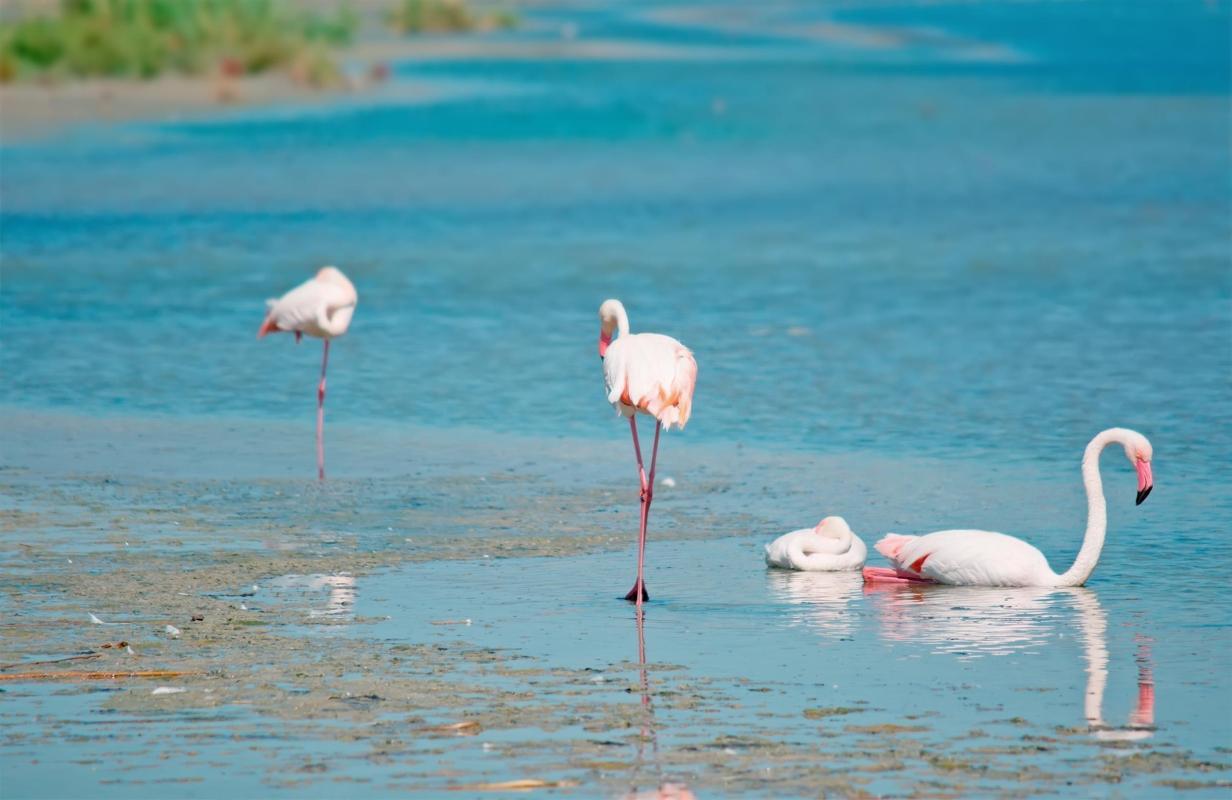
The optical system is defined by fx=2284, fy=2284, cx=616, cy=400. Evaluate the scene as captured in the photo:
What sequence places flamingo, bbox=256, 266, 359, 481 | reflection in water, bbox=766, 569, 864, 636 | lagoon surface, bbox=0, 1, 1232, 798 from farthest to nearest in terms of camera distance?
flamingo, bbox=256, 266, 359, 481, reflection in water, bbox=766, 569, 864, 636, lagoon surface, bbox=0, 1, 1232, 798

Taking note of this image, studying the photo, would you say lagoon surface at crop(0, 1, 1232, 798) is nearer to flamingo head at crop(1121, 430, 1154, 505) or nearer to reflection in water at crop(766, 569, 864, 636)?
reflection in water at crop(766, 569, 864, 636)

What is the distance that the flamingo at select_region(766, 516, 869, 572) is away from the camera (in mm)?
8641

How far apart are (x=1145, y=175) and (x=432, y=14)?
39.4 metres

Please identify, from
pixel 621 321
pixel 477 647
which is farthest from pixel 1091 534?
pixel 477 647

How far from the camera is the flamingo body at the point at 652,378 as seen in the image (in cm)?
852

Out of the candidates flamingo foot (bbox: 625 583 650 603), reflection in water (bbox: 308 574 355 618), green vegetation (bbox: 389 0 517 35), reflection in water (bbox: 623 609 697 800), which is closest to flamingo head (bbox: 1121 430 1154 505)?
flamingo foot (bbox: 625 583 650 603)

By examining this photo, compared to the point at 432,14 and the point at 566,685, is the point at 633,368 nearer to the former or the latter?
the point at 566,685

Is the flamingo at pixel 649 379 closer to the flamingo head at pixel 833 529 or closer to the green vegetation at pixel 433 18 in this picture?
the flamingo head at pixel 833 529

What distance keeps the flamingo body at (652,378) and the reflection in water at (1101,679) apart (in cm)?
163

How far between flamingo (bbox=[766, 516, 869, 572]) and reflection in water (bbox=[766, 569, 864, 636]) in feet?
0.14

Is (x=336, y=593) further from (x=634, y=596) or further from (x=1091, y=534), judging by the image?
(x=1091, y=534)

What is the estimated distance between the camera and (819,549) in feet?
28.5

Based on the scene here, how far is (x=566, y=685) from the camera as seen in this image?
6.93m

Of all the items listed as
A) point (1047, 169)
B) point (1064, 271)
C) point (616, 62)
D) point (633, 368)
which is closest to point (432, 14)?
point (616, 62)
